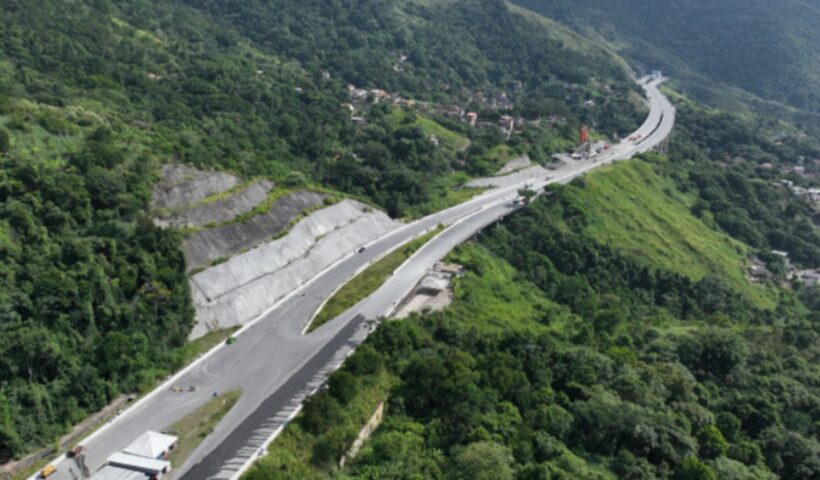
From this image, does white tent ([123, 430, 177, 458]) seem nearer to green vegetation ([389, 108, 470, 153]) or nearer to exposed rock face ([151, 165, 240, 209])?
exposed rock face ([151, 165, 240, 209])

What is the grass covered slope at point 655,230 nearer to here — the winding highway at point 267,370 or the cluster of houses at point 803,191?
the winding highway at point 267,370

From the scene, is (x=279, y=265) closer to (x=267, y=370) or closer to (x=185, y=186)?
(x=185, y=186)

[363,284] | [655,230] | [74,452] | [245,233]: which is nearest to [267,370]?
[74,452]

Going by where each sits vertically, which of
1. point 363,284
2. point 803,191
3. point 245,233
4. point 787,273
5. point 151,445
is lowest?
point 787,273

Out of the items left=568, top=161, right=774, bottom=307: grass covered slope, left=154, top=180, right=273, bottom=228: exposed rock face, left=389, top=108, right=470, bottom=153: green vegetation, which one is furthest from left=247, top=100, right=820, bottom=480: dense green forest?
left=389, top=108, right=470, bottom=153: green vegetation

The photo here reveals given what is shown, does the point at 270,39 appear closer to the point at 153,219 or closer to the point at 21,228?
the point at 153,219

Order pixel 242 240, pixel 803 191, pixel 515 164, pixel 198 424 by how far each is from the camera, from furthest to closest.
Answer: pixel 803 191 < pixel 515 164 < pixel 242 240 < pixel 198 424
